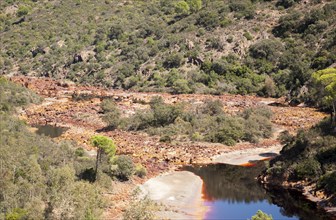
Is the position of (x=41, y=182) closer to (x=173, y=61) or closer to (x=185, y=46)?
(x=173, y=61)

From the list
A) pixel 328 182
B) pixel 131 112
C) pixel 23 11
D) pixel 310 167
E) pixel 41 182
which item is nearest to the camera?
pixel 41 182

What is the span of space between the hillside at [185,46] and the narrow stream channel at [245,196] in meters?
33.5

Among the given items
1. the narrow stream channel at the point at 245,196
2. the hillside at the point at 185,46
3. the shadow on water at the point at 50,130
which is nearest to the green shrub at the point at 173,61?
the hillside at the point at 185,46

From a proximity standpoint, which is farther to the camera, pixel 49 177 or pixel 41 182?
pixel 49 177

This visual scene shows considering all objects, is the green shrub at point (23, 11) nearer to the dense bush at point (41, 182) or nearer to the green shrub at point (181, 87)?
the green shrub at point (181, 87)

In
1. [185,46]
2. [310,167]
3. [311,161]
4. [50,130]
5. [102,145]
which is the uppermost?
[185,46]

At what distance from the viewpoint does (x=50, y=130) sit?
5975 cm

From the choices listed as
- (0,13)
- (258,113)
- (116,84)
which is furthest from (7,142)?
(0,13)

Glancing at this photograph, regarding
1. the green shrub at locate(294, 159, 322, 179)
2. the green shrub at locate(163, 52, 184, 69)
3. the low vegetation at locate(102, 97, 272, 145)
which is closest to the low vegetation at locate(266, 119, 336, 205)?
the green shrub at locate(294, 159, 322, 179)

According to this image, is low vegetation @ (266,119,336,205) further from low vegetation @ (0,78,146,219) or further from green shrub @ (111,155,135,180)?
low vegetation @ (0,78,146,219)

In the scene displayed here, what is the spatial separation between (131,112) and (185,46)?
3172 cm

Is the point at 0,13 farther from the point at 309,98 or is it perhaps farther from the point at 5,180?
the point at 5,180

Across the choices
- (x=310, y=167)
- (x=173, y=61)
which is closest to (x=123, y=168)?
(x=310, y=167)

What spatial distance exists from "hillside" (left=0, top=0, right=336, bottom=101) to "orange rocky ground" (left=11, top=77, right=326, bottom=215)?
592 cm
